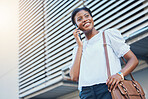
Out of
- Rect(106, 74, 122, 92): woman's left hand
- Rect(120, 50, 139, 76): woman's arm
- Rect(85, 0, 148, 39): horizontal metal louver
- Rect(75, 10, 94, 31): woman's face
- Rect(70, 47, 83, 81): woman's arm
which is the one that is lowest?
Rect(106, 74, 122, 92): woman's left hand

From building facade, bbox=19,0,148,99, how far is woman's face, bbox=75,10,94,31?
1636mm

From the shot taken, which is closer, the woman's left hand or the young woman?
the woman's left hand

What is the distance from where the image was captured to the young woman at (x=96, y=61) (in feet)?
3.67

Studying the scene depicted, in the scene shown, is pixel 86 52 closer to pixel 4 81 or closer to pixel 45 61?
pixel 45 61

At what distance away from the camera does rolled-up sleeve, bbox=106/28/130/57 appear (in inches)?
46.7

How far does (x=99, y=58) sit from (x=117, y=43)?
0.16 m

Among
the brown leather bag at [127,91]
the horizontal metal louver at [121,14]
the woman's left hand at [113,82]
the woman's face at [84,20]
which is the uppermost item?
the horizontal metal louver at [121,14]

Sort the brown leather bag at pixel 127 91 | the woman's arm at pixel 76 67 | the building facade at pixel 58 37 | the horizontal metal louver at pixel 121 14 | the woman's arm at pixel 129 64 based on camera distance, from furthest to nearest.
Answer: the building facade at pixel 58 37 → the horizontal metal louver at pixel 121 14 → the woman's arm at pixel 76 67 → the woman's arm at pixel 129 64 → the brown leather bag at pixel 127 91

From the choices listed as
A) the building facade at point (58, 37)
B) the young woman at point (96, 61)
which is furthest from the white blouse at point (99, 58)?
the building facade at point (58, 37)

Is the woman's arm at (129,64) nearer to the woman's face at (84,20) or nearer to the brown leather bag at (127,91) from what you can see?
the brown leather bag at (127,91)

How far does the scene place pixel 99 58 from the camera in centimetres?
123

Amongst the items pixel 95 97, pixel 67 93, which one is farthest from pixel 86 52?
pixel 67 93

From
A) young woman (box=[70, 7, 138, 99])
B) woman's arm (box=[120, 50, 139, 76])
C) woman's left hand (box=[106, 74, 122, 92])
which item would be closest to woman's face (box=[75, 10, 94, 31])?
young woman (box=[70, 7, 138, 99])

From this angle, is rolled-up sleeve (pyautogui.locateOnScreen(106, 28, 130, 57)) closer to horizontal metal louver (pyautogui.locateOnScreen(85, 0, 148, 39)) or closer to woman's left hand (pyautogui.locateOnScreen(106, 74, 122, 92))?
woman's left hand (pyautogui.locateOnScreen(106, 74, 122, 92))
